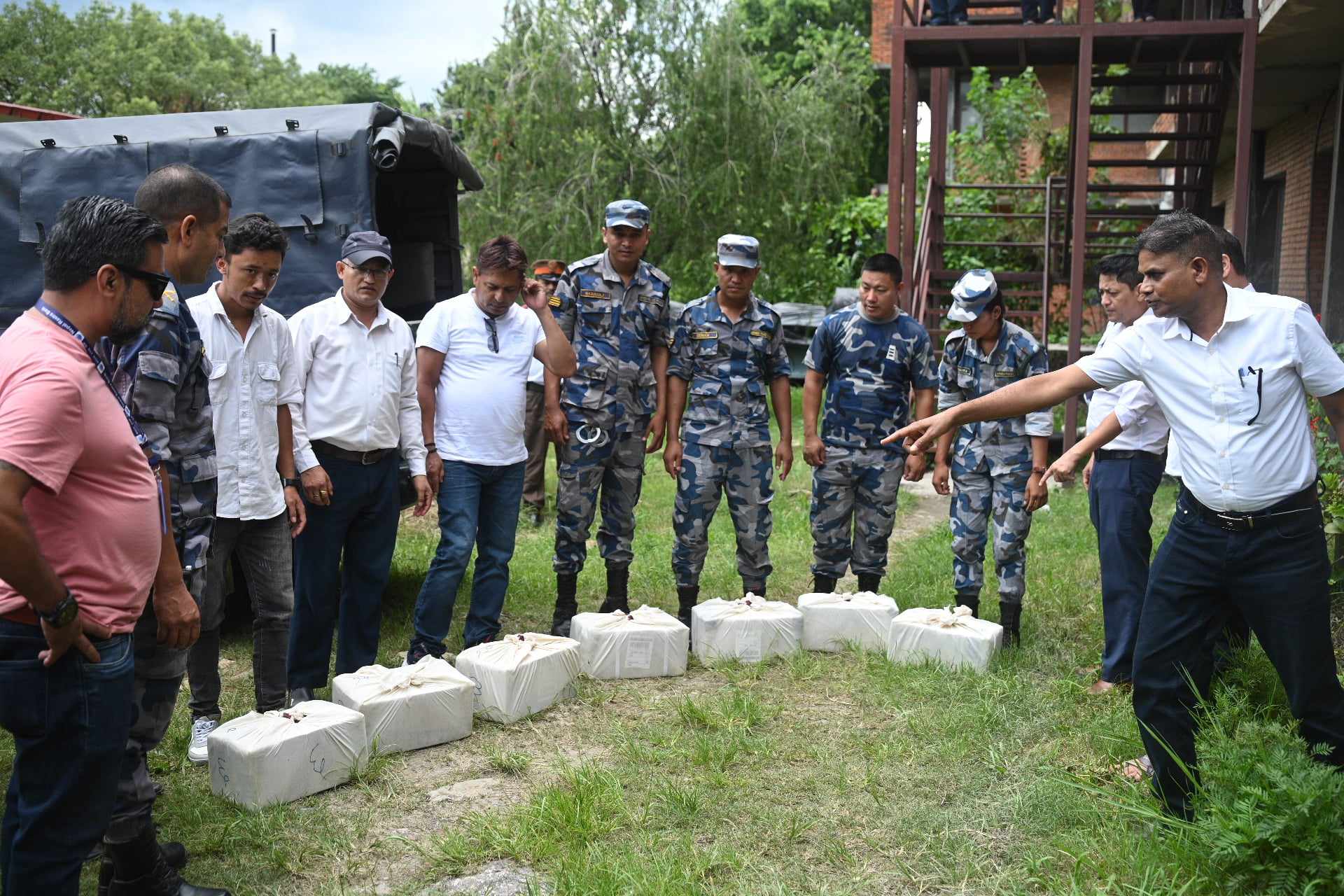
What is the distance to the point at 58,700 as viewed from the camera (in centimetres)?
246

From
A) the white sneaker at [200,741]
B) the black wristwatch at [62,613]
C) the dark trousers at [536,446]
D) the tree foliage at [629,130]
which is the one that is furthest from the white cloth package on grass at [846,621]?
the tree foliage at [629,130]

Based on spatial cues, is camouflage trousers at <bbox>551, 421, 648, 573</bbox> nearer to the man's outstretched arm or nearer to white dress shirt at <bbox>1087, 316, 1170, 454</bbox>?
white dress shirt at <bbox>1087, 316, 1170, 454</bbox>

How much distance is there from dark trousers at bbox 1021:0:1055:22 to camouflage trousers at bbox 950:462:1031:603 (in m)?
6.05

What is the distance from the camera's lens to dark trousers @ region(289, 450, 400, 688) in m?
4.60

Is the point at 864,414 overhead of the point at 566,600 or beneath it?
overhead

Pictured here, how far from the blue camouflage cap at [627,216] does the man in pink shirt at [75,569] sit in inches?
125

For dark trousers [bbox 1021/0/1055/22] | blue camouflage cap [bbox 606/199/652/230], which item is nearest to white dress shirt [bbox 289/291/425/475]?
blue camouflage cap [bbox 606/199/652/230]

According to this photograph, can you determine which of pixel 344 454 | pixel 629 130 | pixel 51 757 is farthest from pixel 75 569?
pixel 629 130

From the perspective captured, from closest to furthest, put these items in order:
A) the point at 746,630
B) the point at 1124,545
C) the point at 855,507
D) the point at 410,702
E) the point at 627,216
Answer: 1. the point at 410,702
2. the point at 1124,545
3. the point at 746,630
4. the point at 627,216
5. the point at 855,507

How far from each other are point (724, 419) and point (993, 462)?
53.0 inches

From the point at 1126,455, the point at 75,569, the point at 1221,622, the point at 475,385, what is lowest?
the point at 1221,622

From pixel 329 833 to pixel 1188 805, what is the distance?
2.64 m

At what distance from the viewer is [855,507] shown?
6004mm

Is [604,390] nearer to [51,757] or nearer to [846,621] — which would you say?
[846,621]
